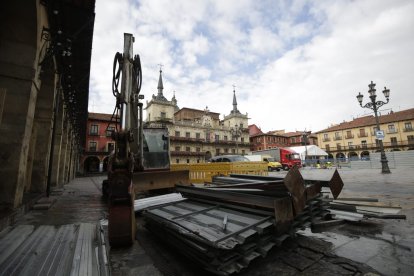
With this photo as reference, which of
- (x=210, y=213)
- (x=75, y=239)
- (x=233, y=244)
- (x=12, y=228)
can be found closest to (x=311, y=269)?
(x=233, y=244)

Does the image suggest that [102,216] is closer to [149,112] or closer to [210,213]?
[210,213]

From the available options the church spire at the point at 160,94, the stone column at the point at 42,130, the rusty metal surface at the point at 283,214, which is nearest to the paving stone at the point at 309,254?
the rusty metal surface at the point at 283,214

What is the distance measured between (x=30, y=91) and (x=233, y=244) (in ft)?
18.8

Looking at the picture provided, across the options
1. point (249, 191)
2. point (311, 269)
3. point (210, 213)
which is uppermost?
point (249, 191)

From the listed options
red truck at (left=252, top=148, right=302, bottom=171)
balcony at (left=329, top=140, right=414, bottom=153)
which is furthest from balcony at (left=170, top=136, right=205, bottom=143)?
balcony at (left=329, top=140, right=414, bottom=153)

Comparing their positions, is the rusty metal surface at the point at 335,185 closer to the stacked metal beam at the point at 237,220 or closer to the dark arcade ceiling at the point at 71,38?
the stacked metal beam at the point at 237,220

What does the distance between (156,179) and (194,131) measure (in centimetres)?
4064

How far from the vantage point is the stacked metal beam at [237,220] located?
237cm

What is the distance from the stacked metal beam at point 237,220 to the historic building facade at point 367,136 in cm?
5189

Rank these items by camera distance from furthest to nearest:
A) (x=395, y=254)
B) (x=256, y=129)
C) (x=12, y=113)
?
(x=256, y=129) < (x=12, y=113) < (x=395, y=254)

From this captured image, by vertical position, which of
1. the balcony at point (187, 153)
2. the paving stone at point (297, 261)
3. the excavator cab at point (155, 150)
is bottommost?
the paving stone at point (297, 261)

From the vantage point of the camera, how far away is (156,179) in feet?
21.6

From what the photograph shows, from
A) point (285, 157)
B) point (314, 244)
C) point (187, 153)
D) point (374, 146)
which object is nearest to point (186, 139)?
point (187, 153)

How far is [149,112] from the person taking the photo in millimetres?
44562
